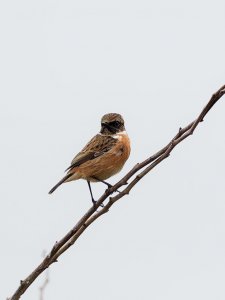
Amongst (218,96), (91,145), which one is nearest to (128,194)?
(218,96)

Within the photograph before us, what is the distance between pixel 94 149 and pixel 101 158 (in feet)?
1.08

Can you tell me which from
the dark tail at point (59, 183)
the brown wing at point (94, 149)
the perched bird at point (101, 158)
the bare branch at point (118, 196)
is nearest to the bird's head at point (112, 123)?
the perched bird at point (101, 158)

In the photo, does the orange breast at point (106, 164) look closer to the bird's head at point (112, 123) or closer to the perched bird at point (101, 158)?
the perched bird at point (101, 158)

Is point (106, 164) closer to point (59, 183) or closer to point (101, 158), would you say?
point (101, 158)

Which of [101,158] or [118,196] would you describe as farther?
[101,158]

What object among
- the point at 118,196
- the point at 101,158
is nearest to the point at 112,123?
the point at 101,158

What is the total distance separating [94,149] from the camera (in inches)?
333

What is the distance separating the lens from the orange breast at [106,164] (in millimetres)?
8000

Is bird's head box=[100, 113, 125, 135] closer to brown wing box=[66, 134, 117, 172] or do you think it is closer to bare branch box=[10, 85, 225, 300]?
brown wing box=[66, 134, 117, 172]

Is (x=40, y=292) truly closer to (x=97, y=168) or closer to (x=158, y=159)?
(x=158, y=159)

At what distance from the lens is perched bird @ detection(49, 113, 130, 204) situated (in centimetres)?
799

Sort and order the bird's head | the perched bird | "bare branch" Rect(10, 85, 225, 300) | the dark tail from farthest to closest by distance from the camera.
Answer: the bird's head → the perched bird → the dark tail → "bare branch" Rect(10, 85, 225, 300)

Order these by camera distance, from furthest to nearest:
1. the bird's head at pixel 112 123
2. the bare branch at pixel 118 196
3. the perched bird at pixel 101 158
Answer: the bird's head at pixel 112 123
the perched bird at pixel 101 158
the bare branch at pixel 118 196

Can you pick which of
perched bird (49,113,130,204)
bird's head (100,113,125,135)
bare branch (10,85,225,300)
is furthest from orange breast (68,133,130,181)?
bare branch (10,85,225,300)
